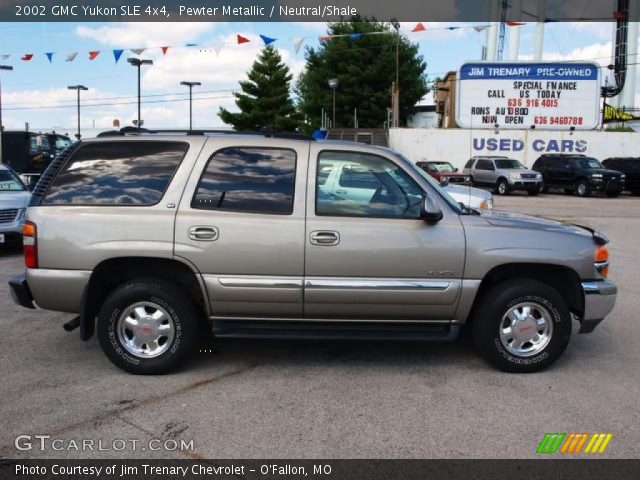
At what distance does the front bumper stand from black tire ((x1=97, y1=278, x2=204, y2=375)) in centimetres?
305

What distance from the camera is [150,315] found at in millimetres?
4770

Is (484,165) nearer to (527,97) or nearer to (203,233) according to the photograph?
(527,97)

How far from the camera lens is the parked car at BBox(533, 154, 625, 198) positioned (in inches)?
1061

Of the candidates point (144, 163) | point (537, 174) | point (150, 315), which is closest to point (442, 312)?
point (150, 315)

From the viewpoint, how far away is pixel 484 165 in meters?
29.6

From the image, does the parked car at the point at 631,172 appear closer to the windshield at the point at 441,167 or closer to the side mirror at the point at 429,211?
the windshield at the point at 441,167

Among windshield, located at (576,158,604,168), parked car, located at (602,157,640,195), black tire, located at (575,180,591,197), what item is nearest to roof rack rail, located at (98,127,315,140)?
black tire, located at (575,180,591,197)

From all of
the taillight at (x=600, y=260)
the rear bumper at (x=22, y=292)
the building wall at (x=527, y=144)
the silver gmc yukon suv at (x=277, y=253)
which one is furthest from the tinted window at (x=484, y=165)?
the rear bumper at (x=22, y=292)

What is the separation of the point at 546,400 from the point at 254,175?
8.81 ft

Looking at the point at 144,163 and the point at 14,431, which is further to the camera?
the point at 144,163

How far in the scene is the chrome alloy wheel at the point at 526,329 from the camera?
15.9ft

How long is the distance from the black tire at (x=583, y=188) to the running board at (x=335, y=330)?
25176mm

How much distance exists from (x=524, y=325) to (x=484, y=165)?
2585 cm

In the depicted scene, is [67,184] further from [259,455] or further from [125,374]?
[259,455]
